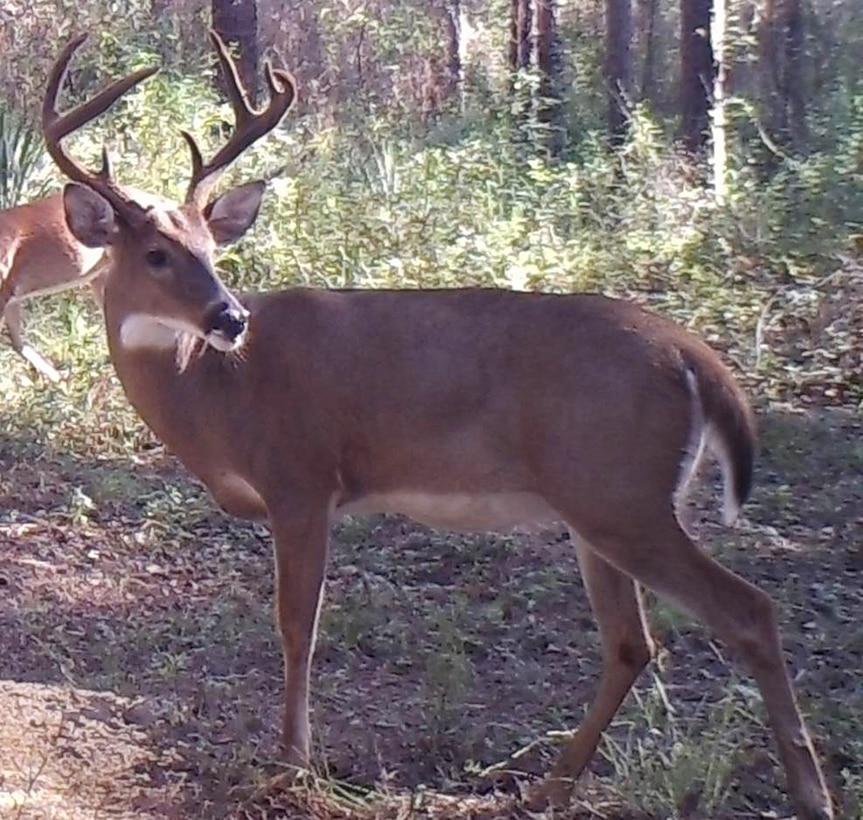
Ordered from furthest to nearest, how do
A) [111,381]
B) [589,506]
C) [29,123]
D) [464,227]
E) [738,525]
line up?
[29,123], [464,227], [111,381], [738,525], [589,506]

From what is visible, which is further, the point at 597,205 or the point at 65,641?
the point at 597,205

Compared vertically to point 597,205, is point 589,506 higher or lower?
higher

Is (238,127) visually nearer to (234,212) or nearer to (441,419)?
(234,212)

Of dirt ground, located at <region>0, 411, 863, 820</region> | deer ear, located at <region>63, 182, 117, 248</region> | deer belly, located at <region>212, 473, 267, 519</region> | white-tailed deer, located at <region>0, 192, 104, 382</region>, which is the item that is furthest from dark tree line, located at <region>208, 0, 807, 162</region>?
deer belly, located at <region>212, 473, 267, 519</region>

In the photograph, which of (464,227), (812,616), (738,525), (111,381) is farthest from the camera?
(464,227)

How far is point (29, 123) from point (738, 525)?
6.07 metres

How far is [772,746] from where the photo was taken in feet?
14.6

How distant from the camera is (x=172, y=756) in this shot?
455 cm

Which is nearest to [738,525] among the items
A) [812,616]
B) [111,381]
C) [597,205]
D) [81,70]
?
[812,616]

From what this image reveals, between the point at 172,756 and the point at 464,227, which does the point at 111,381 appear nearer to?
the point at 464,227

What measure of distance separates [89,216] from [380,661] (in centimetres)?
159

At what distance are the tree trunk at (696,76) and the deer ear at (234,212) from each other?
7.35 metres

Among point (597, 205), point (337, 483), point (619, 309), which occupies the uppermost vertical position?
point (619, 309)

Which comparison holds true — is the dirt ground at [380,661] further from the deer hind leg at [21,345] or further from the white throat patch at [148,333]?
the deer hind leg at [21,345]
